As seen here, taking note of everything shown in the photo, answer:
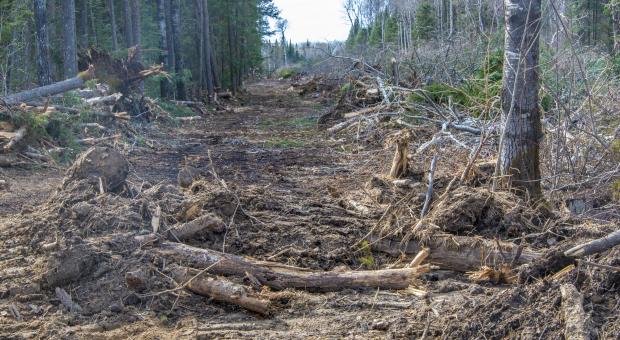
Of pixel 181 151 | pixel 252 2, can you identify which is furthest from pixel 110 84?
pixel 252 2

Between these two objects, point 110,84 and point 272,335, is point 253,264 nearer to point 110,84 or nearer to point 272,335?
point 272,335

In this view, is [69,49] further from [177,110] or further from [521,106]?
[521,106]

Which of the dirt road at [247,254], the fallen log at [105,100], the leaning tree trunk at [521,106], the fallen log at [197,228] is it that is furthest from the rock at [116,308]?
the fallen log at [105,100]

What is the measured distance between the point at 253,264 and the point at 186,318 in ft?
2.62

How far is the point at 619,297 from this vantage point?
3.63 meters

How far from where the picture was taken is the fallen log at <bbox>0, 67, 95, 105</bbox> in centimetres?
1141

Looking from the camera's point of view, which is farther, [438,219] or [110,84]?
[110,84]

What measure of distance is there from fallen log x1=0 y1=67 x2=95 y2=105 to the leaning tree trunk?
8128mm

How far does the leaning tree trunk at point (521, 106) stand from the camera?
6.46 metres

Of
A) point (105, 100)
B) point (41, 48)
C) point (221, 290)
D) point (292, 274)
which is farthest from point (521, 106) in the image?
point (41, 48)

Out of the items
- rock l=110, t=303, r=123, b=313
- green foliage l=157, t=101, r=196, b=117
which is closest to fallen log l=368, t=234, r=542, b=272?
rock l=110, t=303, r=123, b=313

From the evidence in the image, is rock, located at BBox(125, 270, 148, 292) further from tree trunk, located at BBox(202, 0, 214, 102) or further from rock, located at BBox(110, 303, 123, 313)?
tree trunk, located at BBox(202, 0, 214, 102)

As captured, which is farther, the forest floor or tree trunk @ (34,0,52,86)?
tree trunk @ (34,0,52,86)

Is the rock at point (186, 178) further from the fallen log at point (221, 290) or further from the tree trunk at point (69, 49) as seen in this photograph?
the tree trunk at point (69, 49)
